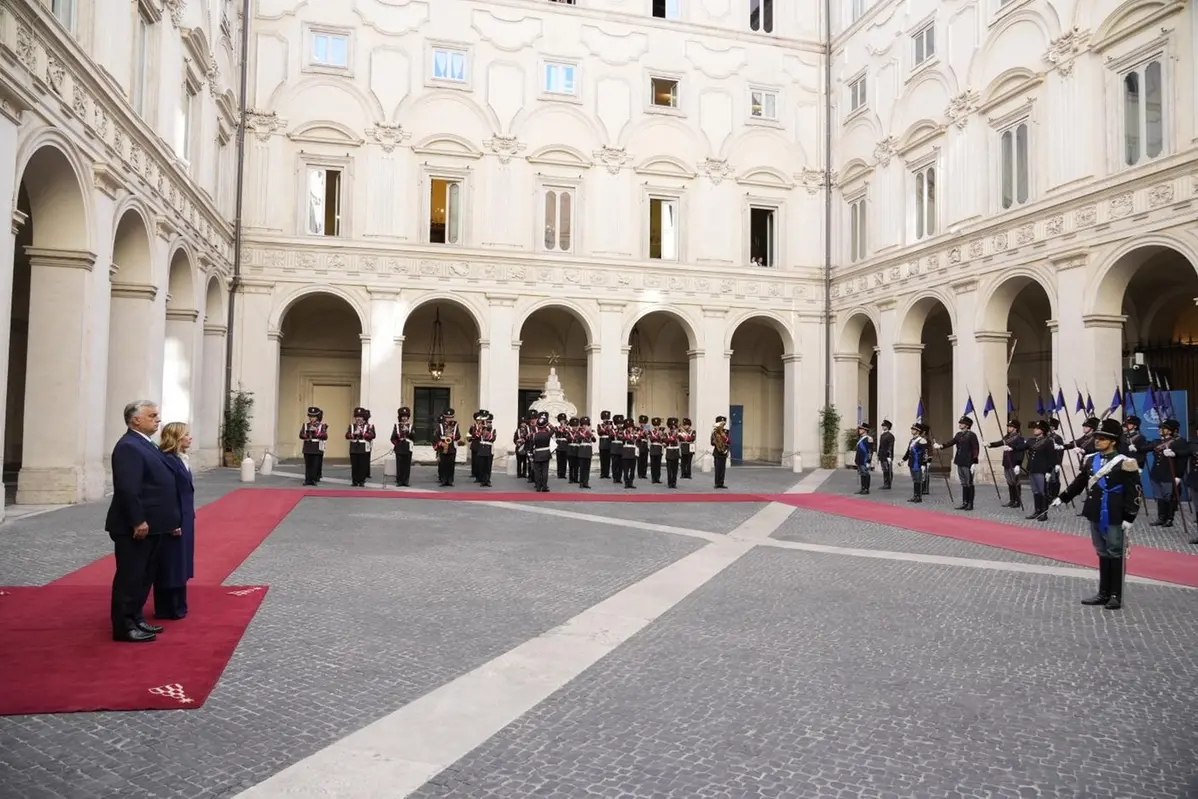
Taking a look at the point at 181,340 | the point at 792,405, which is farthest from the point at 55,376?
the point at 792,405

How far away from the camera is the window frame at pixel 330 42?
78.3ft

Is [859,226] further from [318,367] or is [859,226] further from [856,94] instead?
[318,367]

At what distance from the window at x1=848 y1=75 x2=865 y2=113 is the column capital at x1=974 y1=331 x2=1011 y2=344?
30.8 ft

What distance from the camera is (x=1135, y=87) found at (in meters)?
16.6

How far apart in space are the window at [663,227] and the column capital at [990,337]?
9750mm

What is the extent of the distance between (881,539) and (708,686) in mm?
7056

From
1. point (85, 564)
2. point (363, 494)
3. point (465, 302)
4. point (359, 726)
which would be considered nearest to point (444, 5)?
point (465, 302)

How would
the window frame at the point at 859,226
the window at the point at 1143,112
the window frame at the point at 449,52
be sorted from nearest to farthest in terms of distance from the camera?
the window at the point at 1143,112 < the window frame at the point at 449,52 < the window frame at the point at 859,226

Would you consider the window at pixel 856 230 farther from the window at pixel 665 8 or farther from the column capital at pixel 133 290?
the column capital at pixel 133 290

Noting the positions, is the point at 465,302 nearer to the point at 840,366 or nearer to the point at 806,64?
the point at 840,366

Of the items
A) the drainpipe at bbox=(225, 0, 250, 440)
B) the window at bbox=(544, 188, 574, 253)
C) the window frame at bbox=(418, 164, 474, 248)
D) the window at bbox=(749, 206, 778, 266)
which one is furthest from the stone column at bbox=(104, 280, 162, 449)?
the window at bbox=(749, 206, 778, 266)

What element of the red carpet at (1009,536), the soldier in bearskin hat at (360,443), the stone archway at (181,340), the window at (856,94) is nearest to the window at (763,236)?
the window at (856,94)

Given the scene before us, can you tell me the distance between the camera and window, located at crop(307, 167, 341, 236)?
24.0m

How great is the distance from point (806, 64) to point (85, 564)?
2657cm
